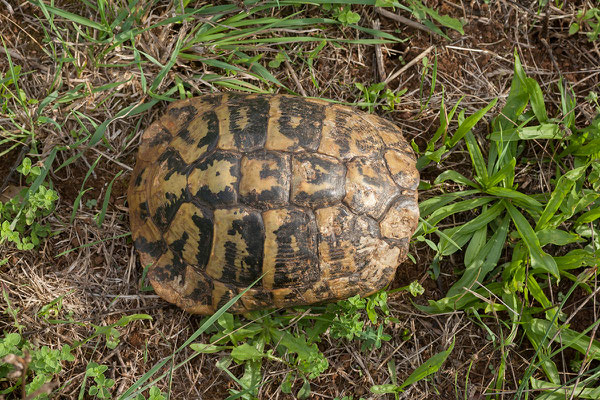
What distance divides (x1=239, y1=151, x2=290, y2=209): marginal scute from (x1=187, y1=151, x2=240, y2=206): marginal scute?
5 centimetres

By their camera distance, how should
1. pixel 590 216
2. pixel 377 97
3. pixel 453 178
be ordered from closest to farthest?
pixel 590 216
pixel 453 178
pixel 377 97

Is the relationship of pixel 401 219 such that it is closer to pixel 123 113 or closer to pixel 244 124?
pixel 244 124

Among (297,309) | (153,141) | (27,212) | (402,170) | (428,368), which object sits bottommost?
(428,368)

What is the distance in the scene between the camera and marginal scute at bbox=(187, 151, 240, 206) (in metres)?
2.87

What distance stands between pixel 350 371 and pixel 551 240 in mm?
1674

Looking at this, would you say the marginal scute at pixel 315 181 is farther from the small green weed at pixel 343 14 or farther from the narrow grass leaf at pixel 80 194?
the narrow grass leaf at pixel 80 194

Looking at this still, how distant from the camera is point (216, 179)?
114 inches

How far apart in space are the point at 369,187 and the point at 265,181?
25.5 inches

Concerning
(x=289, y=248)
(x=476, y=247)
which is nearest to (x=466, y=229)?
(x=476, y=247)

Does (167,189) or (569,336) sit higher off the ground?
(167,189)

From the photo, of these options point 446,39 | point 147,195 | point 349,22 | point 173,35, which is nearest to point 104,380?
point 147,195

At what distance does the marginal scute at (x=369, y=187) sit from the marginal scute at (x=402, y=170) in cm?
5

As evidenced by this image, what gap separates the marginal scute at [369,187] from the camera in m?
2.96

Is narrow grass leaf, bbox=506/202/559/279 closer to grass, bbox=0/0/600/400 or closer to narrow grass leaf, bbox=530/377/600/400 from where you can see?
grass, bbox=0/0/600/400
